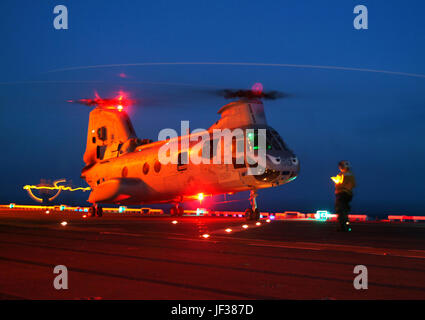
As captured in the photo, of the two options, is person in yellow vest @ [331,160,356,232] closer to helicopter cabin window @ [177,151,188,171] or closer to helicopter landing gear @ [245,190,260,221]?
helicopter landing gear @ [245,190,260,221]

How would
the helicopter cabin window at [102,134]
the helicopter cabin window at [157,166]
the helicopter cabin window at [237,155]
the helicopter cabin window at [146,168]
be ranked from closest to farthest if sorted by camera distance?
the helicopter cabin window at [237,155], the helicopter cabin window at [157,166], the helicopter cabin window at [146,168], the helicopter cabin window at [102,134]

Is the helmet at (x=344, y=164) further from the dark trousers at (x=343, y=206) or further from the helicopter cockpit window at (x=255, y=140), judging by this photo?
the helicopter cockpit window at (x=255, y=140)

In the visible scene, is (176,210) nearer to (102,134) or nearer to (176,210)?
(176,210)

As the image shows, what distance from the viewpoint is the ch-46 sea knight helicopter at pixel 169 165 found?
80.1 ft

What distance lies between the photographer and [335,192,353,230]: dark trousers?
17.5 meters

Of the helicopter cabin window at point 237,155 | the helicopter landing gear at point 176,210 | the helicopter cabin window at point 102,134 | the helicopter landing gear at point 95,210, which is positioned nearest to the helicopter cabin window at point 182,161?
the helicopter cabin window at point 237,155

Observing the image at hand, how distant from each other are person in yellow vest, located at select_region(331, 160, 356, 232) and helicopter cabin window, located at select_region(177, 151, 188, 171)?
1199cm

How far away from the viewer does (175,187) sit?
29688mm

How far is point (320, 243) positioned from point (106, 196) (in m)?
21.6

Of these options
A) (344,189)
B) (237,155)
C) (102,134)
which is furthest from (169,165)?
(344,189)

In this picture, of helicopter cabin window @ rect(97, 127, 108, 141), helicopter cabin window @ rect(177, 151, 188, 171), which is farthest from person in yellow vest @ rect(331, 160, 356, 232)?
helicopter cabin window @ rect(97, 127, 108, 141)

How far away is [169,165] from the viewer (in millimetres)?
29703

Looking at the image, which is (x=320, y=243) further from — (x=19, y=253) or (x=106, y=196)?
(x=106, y=196)

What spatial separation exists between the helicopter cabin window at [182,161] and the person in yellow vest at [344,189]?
12.0m
